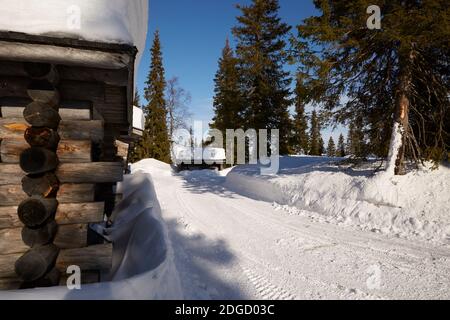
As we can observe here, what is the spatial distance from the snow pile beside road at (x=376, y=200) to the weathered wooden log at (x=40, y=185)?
6637 millimetres

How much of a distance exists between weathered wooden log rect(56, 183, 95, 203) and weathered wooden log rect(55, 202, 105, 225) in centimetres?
6

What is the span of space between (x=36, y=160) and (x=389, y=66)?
946 cm

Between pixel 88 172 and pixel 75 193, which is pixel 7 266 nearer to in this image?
pixel 75 193

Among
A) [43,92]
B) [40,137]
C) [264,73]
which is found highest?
[264,73]

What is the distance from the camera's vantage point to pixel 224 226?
261 inches

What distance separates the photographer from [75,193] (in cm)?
312

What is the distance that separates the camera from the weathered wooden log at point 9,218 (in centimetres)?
290

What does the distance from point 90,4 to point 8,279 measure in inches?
121

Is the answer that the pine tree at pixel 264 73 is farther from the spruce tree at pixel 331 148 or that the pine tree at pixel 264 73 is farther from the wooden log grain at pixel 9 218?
the spruce tree at pixel 331 148

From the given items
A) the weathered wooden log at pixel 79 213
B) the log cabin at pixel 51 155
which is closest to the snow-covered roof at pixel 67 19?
the log cabin at pixel 51 155

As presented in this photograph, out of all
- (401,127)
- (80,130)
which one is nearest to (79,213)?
(80,130)

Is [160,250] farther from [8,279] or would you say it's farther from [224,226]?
[224,226]

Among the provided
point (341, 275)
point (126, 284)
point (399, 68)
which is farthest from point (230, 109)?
point (126, 284)

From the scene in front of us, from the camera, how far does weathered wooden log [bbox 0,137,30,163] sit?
2.92 meters
